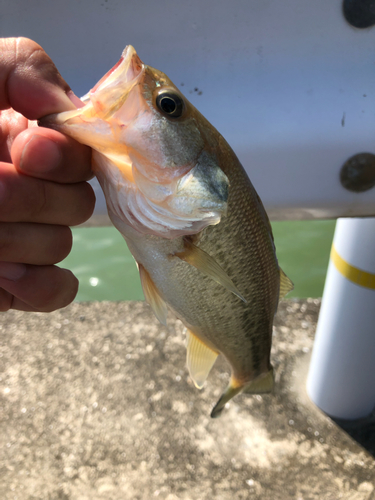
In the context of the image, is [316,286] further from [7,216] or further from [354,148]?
[7,216]

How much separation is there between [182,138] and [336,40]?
37.8 inches

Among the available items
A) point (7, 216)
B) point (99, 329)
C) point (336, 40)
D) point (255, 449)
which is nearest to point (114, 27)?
point (336, 40)

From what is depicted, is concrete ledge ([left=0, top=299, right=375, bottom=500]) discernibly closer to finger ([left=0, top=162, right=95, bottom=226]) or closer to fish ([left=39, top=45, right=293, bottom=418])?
fish ([left=39, top=45, right=293, bottom=418])

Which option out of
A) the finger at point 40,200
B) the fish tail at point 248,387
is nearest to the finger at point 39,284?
the finger at point 40,200

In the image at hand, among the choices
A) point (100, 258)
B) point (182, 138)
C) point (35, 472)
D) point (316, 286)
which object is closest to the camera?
point (182, 138)

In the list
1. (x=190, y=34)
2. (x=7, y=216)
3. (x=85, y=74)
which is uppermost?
(x=190, y=34)

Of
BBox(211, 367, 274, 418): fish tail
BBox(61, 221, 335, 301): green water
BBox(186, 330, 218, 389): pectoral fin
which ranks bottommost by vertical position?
BBox(61, 221, 335, 301): green water

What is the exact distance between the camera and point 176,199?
35.9 inches

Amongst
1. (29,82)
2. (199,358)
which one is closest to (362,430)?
(199,358)

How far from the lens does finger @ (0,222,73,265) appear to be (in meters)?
1.00

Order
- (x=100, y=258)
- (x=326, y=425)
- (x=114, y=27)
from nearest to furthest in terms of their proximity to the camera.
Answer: (x=114, y=27) → (x=326, y=425) → (x=100, y=258)

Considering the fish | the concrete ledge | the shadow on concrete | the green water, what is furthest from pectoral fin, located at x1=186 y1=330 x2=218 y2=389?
the green water

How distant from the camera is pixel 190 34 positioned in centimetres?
150

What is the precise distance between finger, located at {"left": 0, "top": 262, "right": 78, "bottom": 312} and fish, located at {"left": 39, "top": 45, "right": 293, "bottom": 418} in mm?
231
